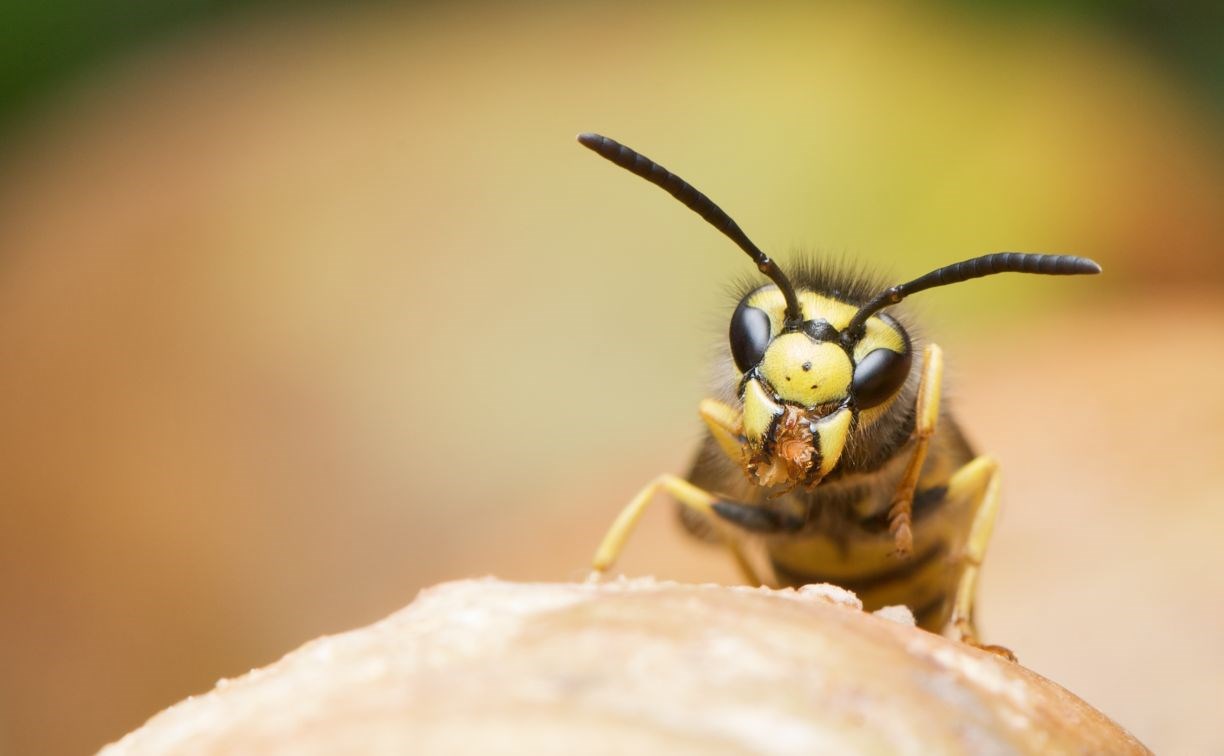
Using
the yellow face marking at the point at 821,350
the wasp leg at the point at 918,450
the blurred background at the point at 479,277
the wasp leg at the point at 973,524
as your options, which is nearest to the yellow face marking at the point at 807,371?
the yellow face marking at the point at 821,350

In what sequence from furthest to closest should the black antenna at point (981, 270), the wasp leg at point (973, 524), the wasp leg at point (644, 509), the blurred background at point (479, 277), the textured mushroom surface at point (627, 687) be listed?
the blurred background at point (479, 277) → the wasp leg at point (644, 509) → the wasp leg at point (973, 524) → the black antenna at point (981, 270) → the textured mushroom surface at point (627, 687)

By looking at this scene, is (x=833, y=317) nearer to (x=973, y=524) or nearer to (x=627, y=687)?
(x=973, y=524)

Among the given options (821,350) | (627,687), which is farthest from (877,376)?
(627,687)

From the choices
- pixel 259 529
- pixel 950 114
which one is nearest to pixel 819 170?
pixel 950 114

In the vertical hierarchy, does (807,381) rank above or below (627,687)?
above

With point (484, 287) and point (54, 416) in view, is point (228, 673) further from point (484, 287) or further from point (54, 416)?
point (484, 287)

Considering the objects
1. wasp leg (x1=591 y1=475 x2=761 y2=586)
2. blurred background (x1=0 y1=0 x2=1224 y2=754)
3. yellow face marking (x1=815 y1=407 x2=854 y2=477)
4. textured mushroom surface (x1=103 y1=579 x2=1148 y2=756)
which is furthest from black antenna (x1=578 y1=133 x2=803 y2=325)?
blurred background (x1=0 y1=0 x2=1224 y2=754)

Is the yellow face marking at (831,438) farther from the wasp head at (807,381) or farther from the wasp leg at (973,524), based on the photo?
the wasp leg at (973,524)
